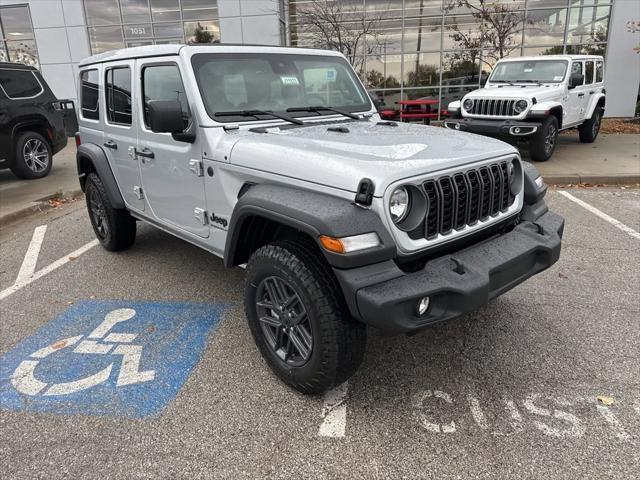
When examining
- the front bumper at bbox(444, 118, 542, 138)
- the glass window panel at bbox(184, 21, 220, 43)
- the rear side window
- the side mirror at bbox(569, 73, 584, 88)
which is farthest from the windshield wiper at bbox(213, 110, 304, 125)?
the glass window panel at bbox(184, 21, 220, 43)

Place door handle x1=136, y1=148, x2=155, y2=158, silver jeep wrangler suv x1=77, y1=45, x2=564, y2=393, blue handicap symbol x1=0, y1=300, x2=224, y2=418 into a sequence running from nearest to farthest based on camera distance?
silver jeep wrangler suv x1=77, y1=45, x2=564, y2=393, blue handicap symbol x1=0, y1=300, x2=224, y2=418, door handle x1=136, y1=148, x2=155, y2=158

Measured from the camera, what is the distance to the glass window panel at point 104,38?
17.0 metres

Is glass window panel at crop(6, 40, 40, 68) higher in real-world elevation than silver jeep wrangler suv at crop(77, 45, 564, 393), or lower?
higher

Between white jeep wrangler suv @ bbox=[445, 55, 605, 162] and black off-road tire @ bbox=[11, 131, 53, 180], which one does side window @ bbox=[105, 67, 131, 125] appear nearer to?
black off-road tire @ bbox=[11, 131, 53, 180]

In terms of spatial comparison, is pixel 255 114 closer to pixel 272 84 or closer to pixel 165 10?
pixel 272 84

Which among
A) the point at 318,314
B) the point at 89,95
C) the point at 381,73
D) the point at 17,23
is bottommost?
the point at 318,314

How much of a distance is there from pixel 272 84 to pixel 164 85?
782 mm

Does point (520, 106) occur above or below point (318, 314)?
above

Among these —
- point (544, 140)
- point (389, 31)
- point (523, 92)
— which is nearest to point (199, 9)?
point (389, 31)

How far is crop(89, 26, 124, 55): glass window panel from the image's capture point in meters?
17.0

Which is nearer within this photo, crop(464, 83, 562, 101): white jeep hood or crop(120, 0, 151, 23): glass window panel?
crop(464, 83, 562, 101): white jeep hood

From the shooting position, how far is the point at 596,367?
302 cm

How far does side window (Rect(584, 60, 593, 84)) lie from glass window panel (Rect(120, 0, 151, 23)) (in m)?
13.7

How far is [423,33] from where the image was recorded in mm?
16156
